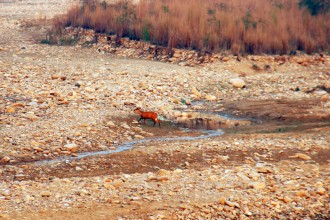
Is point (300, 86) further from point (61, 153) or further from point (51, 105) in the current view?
point (61, 153)

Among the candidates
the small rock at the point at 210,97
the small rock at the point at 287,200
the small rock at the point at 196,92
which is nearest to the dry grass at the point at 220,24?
the small rock at the point at 196,92

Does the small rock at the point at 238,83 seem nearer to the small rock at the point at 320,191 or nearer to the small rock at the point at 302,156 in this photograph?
the small rock at the point at 302,156

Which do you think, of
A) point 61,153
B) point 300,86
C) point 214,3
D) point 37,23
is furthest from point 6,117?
point 37,23

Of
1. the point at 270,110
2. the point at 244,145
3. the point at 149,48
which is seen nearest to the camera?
the point at 244,145

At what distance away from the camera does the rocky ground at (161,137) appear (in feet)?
30.8

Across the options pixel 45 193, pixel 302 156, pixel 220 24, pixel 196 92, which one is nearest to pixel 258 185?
pixel 302 156

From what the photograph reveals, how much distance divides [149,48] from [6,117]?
9.11 meters

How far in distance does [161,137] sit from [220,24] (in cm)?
883

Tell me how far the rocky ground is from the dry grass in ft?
2.31

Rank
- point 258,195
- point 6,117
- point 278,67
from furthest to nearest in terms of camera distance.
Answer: point 278,67, point 6,117, point 258,195

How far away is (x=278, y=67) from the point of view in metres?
20.6

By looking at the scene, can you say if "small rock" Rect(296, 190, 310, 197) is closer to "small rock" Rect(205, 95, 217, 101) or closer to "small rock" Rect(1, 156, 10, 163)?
"small rock" Rect(1, 156, 10, 163)

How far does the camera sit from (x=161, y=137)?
1409cm

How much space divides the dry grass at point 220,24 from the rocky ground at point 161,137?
2.31 ft
